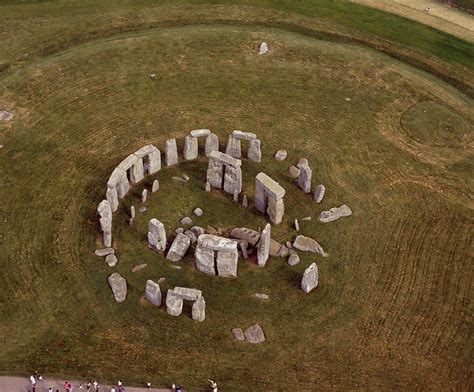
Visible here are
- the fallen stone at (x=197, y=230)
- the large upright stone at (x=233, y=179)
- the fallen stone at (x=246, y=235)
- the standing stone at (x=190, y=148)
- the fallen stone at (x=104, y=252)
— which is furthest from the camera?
the standing stone at (x=190, y=148)

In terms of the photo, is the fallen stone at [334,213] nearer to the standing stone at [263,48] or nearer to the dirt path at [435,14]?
the standing stone at [263,48]

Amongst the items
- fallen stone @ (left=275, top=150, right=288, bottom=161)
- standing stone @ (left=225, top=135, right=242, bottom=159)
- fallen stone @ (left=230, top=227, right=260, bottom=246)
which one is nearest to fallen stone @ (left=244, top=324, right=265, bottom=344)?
fallen stone @ (left=230, top=227, right=260, bottom=246)

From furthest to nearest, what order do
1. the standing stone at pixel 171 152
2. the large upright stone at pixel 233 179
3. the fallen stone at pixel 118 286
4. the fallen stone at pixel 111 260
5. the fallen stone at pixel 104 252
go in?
the standing stone at pixel 171 152 → the large upright stone at pixel 233 179 → the fallen stone at pixel 104 252 → the fallen stone at pixel 111 260 → the fallen stone at pixel 118 286

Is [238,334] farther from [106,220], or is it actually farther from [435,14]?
[435,14]

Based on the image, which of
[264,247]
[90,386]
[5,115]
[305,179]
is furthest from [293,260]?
[5,115]

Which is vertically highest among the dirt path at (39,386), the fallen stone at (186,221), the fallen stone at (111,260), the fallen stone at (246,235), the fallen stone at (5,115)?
the fallen stone at (246,235)

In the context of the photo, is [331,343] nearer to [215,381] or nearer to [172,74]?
[215,381]

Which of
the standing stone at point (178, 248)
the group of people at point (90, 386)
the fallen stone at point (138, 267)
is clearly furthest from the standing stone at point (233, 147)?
the group of people at point (90, 386)
